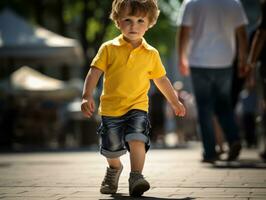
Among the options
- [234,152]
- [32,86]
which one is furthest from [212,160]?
[32,86]

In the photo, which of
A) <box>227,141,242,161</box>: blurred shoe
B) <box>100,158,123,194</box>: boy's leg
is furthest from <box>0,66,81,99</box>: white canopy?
<box>100,158,123,194</box>: boy's leg

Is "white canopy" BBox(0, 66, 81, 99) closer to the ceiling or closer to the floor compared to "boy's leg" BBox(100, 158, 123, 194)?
closer to the floor

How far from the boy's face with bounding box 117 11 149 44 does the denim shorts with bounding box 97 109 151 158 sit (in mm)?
524

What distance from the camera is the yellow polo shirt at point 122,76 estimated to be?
6074mm

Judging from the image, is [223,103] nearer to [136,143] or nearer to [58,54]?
[136,143]

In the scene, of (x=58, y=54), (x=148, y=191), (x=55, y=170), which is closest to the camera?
(x=148, y=191)

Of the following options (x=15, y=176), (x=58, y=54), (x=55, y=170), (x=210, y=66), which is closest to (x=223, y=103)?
(x=210, y=66)

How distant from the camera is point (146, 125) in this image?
6109mm

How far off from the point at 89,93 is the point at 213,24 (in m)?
3.99

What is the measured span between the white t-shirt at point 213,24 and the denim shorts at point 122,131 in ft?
11.7

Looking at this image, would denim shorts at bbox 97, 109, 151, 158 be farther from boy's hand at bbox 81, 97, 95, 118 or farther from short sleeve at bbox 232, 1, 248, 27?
short sleeve at bbox 232, 1, 248, 27

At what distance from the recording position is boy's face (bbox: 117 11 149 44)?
6008 millimetres

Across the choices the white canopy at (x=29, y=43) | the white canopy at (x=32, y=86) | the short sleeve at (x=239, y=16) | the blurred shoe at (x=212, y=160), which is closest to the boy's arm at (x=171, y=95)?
the blurred shoe at (x=212, y=160)

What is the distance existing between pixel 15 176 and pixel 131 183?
2.36 m
